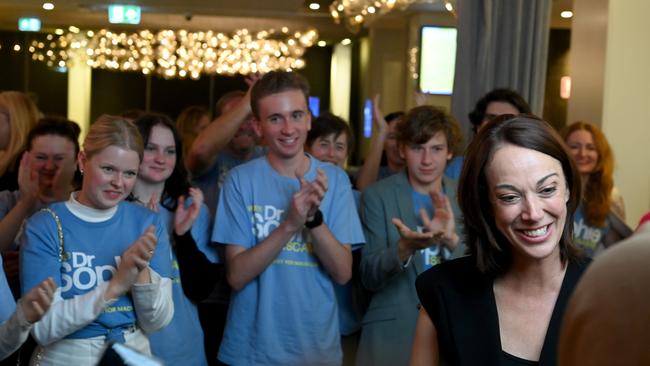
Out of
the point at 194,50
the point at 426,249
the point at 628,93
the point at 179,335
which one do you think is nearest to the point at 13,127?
the point at 179,335

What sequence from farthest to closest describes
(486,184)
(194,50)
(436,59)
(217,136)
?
(194,50) → (436,59) → (217,136) → (486,184)

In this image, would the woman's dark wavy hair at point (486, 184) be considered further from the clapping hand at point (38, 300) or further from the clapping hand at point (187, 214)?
the clapping hand at point (187, 214)

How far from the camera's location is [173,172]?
11.3ft

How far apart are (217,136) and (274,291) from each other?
2.81 feet

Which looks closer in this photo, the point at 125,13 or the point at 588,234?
the point at 588,234

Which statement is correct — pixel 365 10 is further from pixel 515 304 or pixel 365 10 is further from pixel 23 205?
pixel 515 304

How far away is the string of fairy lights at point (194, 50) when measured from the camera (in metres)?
14.8

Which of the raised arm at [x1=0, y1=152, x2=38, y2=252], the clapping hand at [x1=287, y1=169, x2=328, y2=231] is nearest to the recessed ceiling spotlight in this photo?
the raised arm at [x1=0, y1=152, x2=38, y2=252]

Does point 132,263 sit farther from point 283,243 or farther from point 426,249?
point 426,249

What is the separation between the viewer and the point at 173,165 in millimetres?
3369

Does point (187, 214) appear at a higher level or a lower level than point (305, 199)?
lower

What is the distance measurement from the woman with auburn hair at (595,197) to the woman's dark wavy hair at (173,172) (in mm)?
1701

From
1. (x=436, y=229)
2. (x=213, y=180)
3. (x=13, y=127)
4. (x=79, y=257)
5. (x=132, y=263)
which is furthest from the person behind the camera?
(x=13, y=127)

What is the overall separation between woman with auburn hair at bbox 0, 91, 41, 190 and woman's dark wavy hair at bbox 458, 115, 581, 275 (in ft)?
8.41
